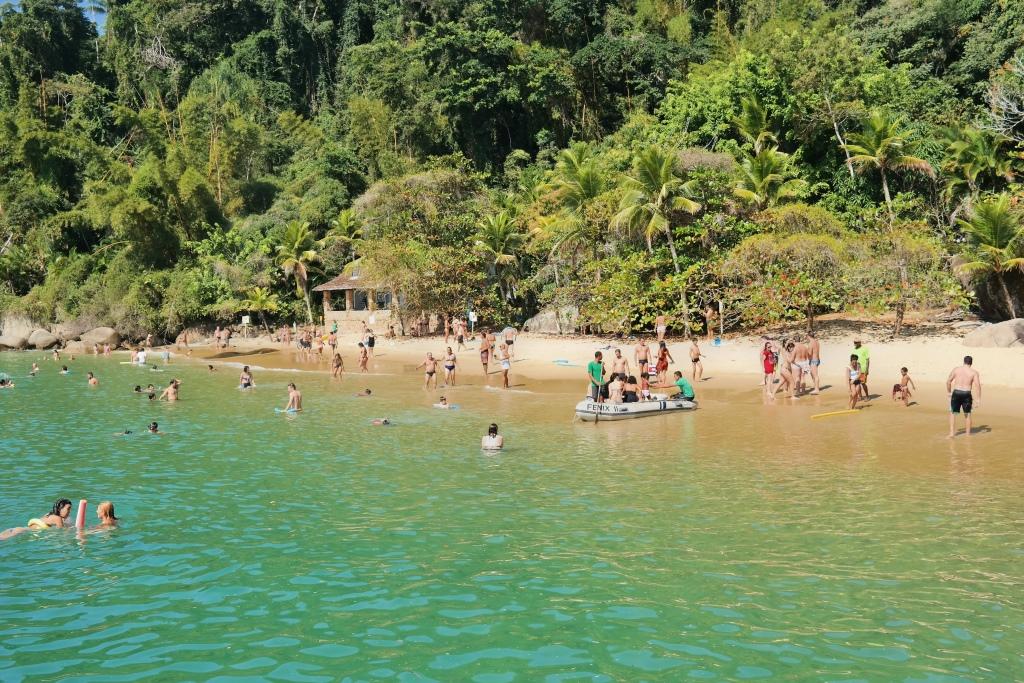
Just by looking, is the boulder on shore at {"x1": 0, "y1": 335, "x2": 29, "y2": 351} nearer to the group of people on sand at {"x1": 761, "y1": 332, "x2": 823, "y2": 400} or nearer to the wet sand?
the wet sand

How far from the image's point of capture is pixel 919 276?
82.6 feet

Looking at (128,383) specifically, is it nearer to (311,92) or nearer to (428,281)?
(428,281)

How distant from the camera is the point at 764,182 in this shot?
3127 centimetres

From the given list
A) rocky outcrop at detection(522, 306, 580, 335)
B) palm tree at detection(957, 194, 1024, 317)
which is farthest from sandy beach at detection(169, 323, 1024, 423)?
palm tree at detection(957, 194, 1024, 317)

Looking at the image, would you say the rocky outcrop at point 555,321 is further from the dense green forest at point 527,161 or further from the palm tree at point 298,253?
the palm tree at point 298,253

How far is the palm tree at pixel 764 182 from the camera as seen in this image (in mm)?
31125

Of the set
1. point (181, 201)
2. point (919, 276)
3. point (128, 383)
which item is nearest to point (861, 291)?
point (919, 276)

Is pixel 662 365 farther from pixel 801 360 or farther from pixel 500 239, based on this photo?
pixel 500 239

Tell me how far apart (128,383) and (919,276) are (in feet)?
98.8

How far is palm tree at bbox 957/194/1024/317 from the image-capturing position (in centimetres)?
2394

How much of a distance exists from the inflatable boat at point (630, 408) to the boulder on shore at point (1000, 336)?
363 inches

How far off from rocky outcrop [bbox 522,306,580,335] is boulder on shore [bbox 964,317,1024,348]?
50.8 ft

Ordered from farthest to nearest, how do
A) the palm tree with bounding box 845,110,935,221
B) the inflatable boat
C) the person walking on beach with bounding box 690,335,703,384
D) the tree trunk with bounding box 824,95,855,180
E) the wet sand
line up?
the tree trunk with bounding box 824,95,855,180 < the palm tree with bounding box 845,110,935,221 < the person walking on beach with bounding box 690,335,703,384 < the inflatable boat < the wet sand

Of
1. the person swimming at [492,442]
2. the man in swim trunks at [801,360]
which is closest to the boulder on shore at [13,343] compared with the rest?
the person swimming at [492,442]
